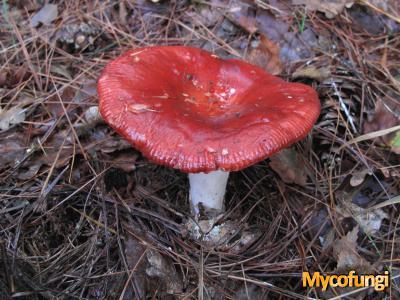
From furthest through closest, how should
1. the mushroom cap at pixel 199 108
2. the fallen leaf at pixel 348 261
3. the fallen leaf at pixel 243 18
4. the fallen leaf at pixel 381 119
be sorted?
the fallen leaf at pixel 243 18, the fallen leaf at pixel 381 119, the fallen leaf at pixel 348 261, the mushroom cap at pixel 199 108

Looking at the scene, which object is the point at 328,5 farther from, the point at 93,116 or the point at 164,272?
the point at 164,272

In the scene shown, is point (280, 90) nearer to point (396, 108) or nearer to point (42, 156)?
point (396, 108)

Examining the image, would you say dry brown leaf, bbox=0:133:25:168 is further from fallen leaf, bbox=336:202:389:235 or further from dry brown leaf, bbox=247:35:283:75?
fallen leaf, bbox=336:202:389:235

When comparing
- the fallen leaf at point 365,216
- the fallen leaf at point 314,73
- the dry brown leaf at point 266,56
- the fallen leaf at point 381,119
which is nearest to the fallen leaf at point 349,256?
the fallen leaf at point 365,216

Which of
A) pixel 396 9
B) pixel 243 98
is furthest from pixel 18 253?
pixel 396 9

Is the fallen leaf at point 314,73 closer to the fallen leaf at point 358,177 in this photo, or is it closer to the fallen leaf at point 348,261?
the fallen leaf at point 358,177
